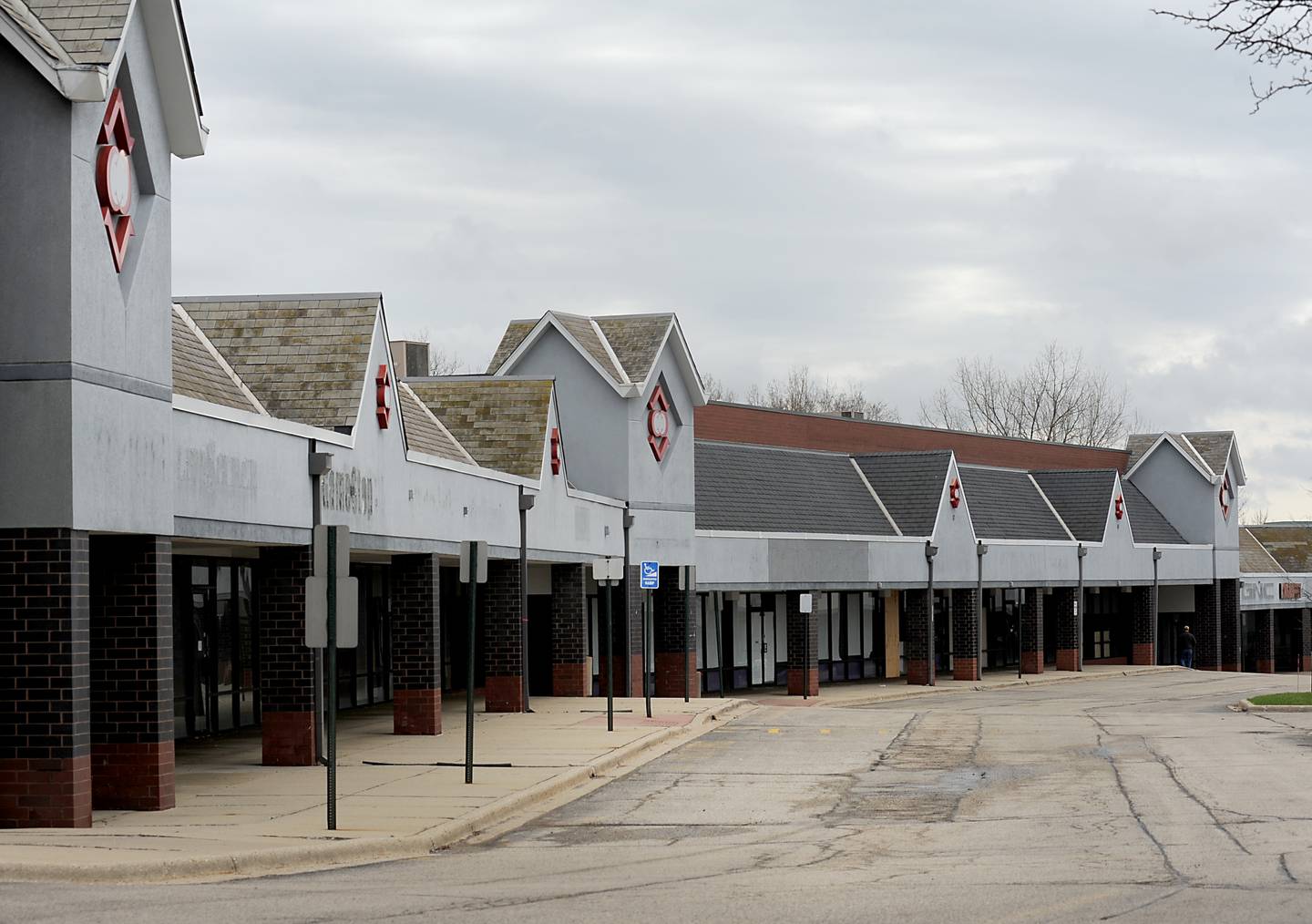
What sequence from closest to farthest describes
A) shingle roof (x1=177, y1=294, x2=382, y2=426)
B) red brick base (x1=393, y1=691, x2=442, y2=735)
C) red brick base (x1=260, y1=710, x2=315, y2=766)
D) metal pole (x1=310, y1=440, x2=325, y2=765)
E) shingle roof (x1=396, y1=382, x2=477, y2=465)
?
metal pole (x1=310, y1=440, x2=325, y2=765) → red brick base (x1=260, y1=710, x2=315, y2=766) → shingle roof (x1=177, y1=294, x2=382, y2=426) → red brick base (x1=393, y1=691, x2=442, y2=735) → shingle roof (x1=396, y1=382, x2=477, y2=465)

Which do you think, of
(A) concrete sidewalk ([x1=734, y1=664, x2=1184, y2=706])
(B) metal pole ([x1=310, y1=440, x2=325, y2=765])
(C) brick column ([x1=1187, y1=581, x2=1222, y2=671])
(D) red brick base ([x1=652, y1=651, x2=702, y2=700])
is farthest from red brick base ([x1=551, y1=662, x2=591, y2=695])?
(C) brick column ([x1=1187, y1=581, x2=1222, y2=671])

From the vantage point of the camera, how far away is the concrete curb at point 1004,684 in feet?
131

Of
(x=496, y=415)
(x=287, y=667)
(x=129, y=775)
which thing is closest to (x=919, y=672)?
(x=496, y=415)

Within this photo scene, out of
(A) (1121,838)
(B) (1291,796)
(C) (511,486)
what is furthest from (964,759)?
(C) (511,486)

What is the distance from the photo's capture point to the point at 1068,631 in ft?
184

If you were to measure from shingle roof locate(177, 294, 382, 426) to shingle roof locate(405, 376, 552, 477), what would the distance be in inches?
306

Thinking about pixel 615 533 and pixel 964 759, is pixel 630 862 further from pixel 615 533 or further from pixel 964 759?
pixel 615 533

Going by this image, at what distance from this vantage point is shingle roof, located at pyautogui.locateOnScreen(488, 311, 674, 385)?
3672cm

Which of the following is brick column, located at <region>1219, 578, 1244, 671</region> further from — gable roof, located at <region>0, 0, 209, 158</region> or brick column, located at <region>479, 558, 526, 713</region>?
gable roof, located at <region>0, 0, 209, 158</region>

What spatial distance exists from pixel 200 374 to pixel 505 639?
32.6ft

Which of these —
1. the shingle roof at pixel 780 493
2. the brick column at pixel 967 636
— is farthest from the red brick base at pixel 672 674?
the brick column at pixel 967 636

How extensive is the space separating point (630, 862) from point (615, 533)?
2227 centimetres

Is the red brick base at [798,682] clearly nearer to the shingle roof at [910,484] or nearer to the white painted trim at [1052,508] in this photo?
the shingle roof at [910,484]

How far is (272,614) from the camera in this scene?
20.0m
